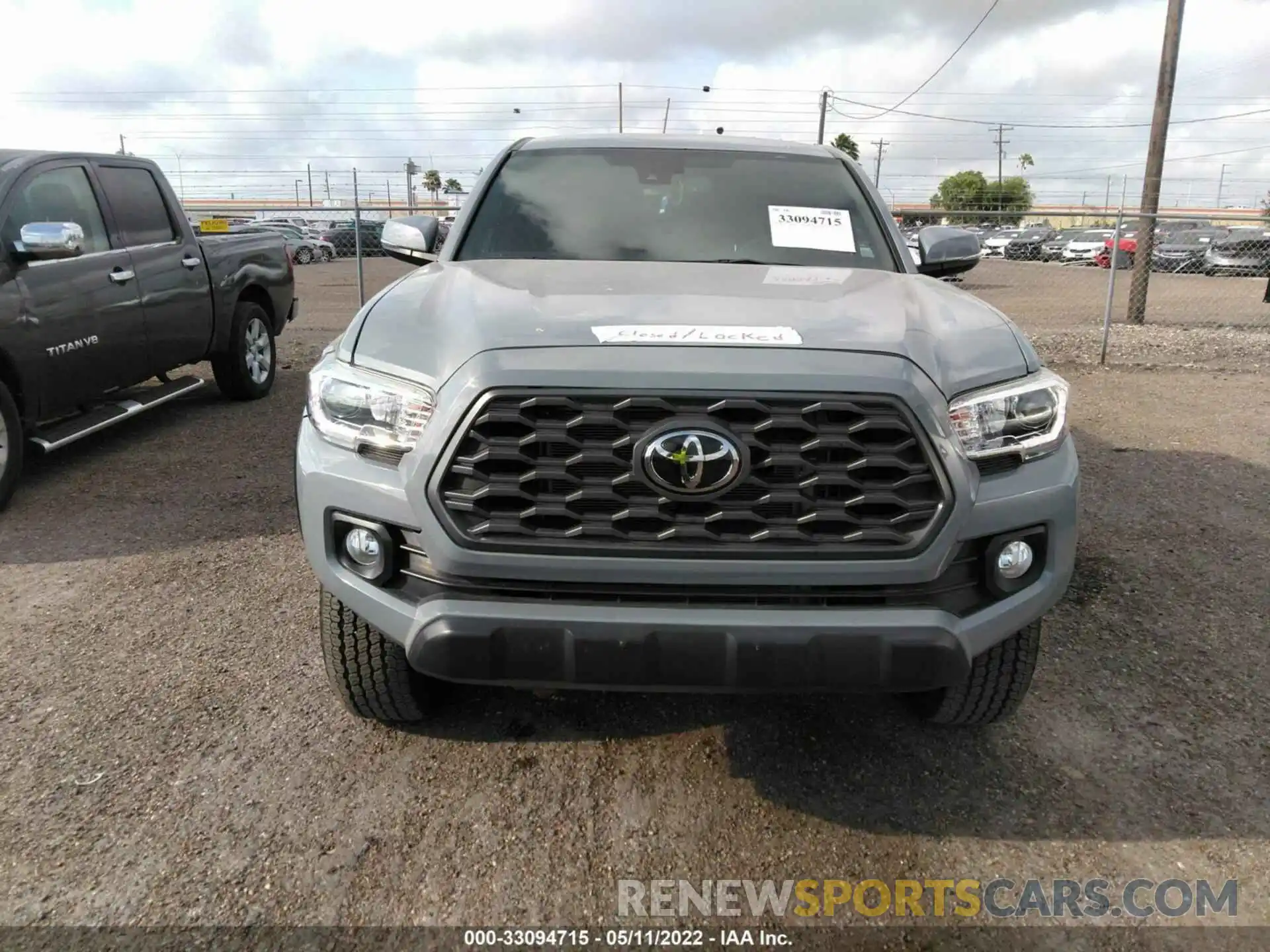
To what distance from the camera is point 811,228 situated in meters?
3.50

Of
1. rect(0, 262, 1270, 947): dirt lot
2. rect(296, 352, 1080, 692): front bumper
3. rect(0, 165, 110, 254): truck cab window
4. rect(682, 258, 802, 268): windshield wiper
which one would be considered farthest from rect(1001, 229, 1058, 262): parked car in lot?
rect(296, 352, 1080, 692): front bumper

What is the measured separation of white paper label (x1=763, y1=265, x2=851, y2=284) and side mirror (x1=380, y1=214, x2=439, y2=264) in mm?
1572

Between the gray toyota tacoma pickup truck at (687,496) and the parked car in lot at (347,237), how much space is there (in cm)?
2060

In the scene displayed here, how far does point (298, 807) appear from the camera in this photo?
2.54m

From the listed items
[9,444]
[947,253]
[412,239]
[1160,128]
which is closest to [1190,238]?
[1160,128]

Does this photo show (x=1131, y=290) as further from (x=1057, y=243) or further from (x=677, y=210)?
(x=1057, y=243)

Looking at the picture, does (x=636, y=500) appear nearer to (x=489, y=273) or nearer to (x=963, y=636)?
(x=963, y=636)

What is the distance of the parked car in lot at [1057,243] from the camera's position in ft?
108

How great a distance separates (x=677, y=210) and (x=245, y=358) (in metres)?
5.06

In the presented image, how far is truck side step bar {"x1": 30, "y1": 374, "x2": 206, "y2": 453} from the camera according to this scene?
5172 mm

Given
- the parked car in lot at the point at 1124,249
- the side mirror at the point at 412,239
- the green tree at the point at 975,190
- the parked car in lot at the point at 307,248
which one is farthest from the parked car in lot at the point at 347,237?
the green tree at the point at 975,190

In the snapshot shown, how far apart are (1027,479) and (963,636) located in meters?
0.43

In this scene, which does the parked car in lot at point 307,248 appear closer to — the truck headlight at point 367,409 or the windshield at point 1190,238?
the windshield at point 1190,238


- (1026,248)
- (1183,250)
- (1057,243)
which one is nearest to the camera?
(1183,250)
